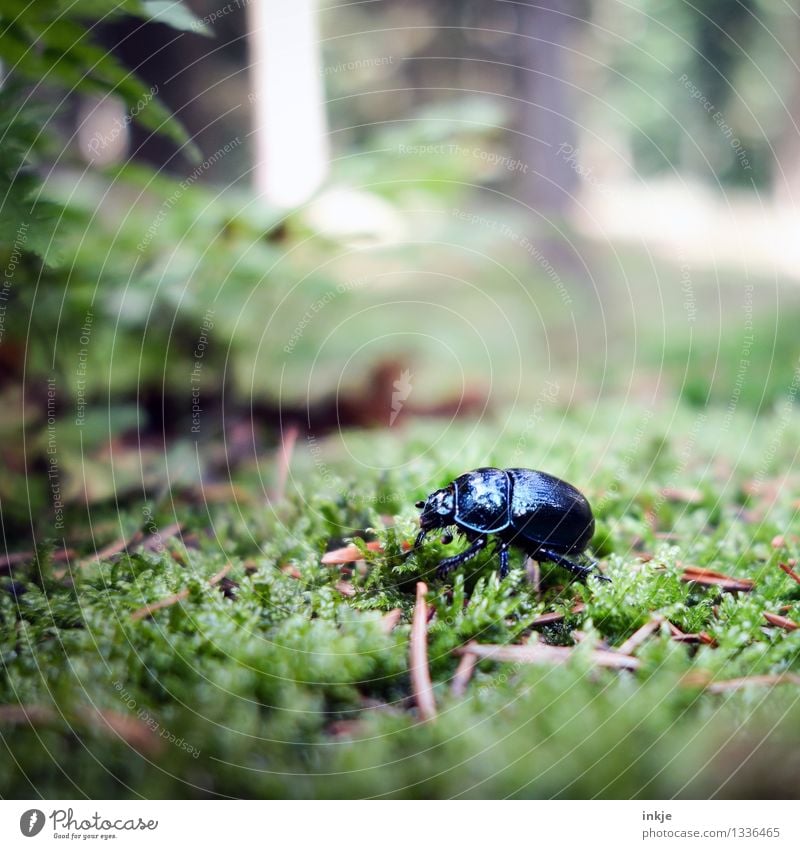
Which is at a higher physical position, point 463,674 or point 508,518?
point 508,518

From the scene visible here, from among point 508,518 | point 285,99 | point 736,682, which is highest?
point 285,99

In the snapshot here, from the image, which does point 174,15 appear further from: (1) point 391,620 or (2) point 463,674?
(2) point 463,674

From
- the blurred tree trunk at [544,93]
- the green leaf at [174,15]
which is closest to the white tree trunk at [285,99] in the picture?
the blurred tree trunk at [544,93]

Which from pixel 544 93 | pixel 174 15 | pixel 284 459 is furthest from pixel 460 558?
pixel 544 93

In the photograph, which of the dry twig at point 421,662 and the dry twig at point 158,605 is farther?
the dry twig at point 158,605

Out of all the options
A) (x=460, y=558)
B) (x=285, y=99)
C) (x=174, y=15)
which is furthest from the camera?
(x=285, y=99)

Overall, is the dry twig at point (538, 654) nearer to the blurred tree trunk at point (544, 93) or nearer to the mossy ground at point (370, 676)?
the mossy ground at point (370, 676)
